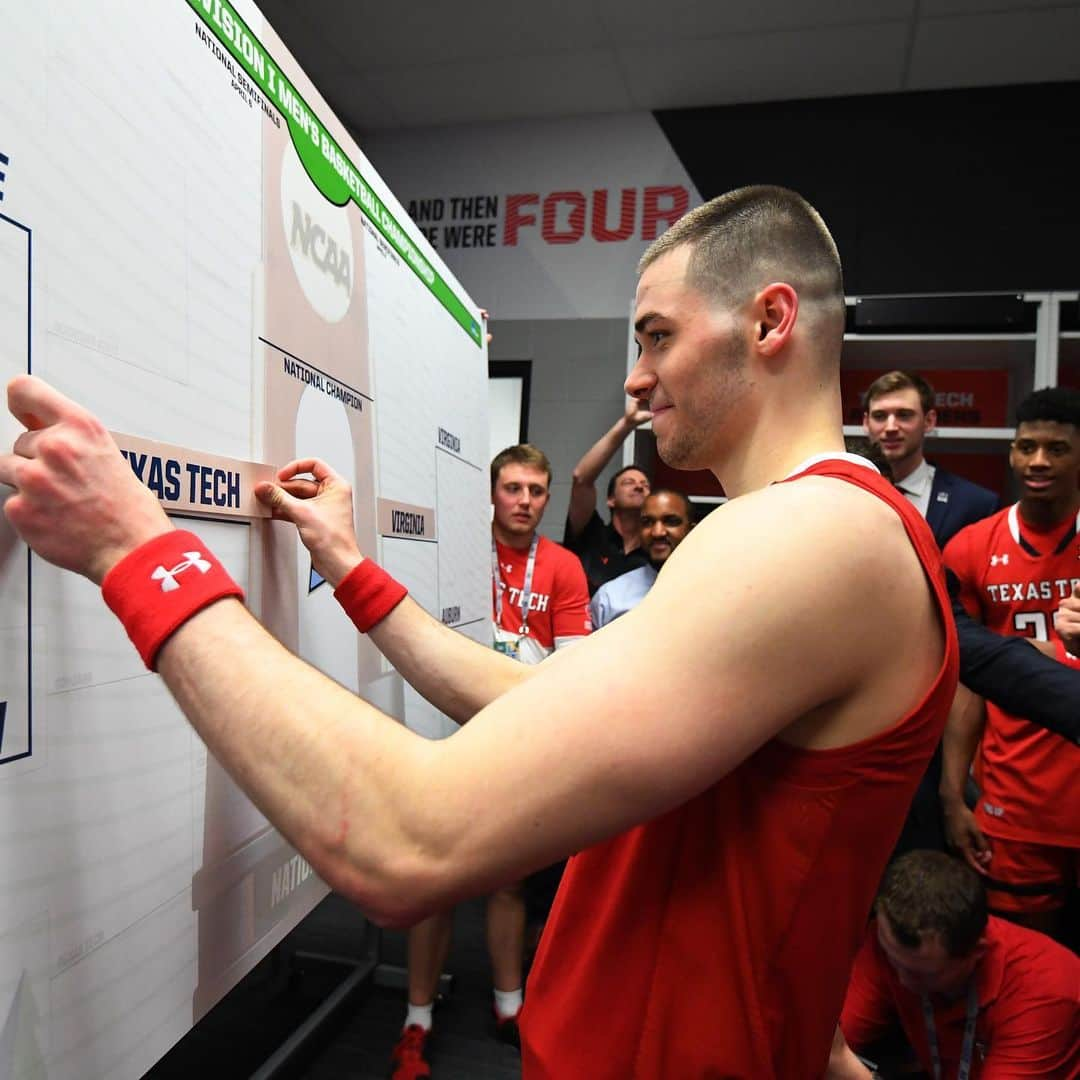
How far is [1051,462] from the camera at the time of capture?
77.3 inches

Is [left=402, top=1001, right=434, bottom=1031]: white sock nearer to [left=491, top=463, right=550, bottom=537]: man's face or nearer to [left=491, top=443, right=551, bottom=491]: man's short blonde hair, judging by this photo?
[left=491, top=463, right=550, bottom=537]: man's face

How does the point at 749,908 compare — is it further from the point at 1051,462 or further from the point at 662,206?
the point at 662,206

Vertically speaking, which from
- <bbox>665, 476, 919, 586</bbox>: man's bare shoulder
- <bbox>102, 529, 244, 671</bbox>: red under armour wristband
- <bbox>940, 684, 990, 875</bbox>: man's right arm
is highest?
<bbox>665, 476, 919, 586</bbox>: man's bare shoulder

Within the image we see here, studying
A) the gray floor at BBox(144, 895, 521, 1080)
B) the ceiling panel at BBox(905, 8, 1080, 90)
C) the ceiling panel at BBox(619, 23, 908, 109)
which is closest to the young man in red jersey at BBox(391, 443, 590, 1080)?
the gray floor at BBox(144, 895, 521, 1080)

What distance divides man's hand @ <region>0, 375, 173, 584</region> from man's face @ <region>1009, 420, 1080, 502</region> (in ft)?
6.63

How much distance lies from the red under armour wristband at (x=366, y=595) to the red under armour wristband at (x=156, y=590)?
1.40ft

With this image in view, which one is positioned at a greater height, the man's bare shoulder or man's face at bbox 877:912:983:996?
the man's bare shoulder

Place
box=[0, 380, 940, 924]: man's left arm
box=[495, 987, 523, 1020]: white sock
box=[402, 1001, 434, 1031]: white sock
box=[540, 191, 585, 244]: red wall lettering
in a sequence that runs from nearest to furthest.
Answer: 1. box=[0, 380, 940, 924]: man's left arm
2. box=[402, 1001, 434, 1031]: white sock
3. box=[495, 987, 523, 1020]: white sock
4. box=[540, 191, 585, 244]: red wall lettering

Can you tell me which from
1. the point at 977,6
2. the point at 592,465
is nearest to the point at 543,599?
the point at 592,465

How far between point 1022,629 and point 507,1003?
1.59 m

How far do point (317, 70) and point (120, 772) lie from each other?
11.1 feet

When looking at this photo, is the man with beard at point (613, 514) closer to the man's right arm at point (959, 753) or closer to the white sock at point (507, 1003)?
the man's right arm at point (959, 753)

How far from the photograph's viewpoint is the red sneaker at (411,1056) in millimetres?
1878

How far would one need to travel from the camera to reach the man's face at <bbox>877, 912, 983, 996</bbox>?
152 cm
